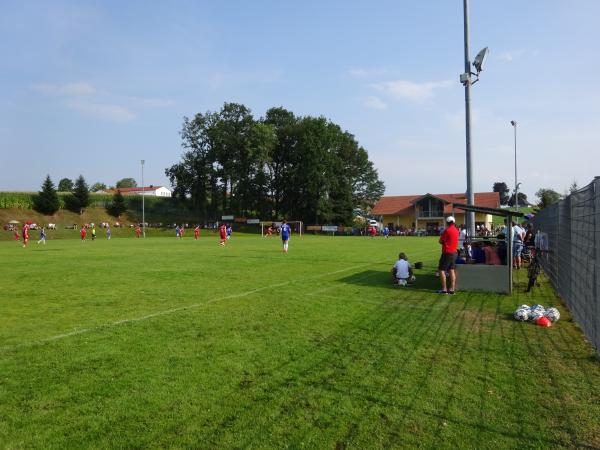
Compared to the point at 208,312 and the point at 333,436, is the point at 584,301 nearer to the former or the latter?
the point at 333,436

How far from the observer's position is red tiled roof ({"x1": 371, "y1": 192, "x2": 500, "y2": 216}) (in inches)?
3007

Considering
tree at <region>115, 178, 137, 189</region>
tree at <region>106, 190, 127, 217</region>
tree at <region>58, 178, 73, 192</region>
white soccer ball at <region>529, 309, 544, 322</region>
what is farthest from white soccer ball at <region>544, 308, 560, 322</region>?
tree at <region>115, 178, 137, 189</region>

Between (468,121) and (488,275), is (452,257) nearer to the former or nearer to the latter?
(488,275)

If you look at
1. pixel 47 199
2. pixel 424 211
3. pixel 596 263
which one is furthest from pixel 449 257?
pixel 47 199

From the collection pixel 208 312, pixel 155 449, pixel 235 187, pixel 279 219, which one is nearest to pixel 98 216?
pixel 235 187

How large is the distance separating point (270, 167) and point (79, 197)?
33174mm

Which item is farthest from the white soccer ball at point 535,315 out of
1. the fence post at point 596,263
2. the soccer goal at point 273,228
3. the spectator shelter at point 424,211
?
the spectator shelter at point 424,211

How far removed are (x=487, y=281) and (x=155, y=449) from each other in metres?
10.3

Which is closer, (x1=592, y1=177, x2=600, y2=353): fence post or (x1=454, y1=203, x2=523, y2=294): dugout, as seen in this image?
(x1=592, y1=177, x2=600, y2=353): fence post

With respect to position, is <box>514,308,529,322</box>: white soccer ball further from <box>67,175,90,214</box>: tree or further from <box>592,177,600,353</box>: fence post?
<box>67,175,90,214</box>: tree

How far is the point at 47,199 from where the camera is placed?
70875 mm

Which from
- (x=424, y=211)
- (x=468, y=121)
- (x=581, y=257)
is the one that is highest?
(x=468, y=121)

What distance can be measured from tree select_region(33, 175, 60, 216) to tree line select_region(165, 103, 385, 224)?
63.0ft

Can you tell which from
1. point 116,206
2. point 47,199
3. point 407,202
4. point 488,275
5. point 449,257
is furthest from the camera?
point 407,202
